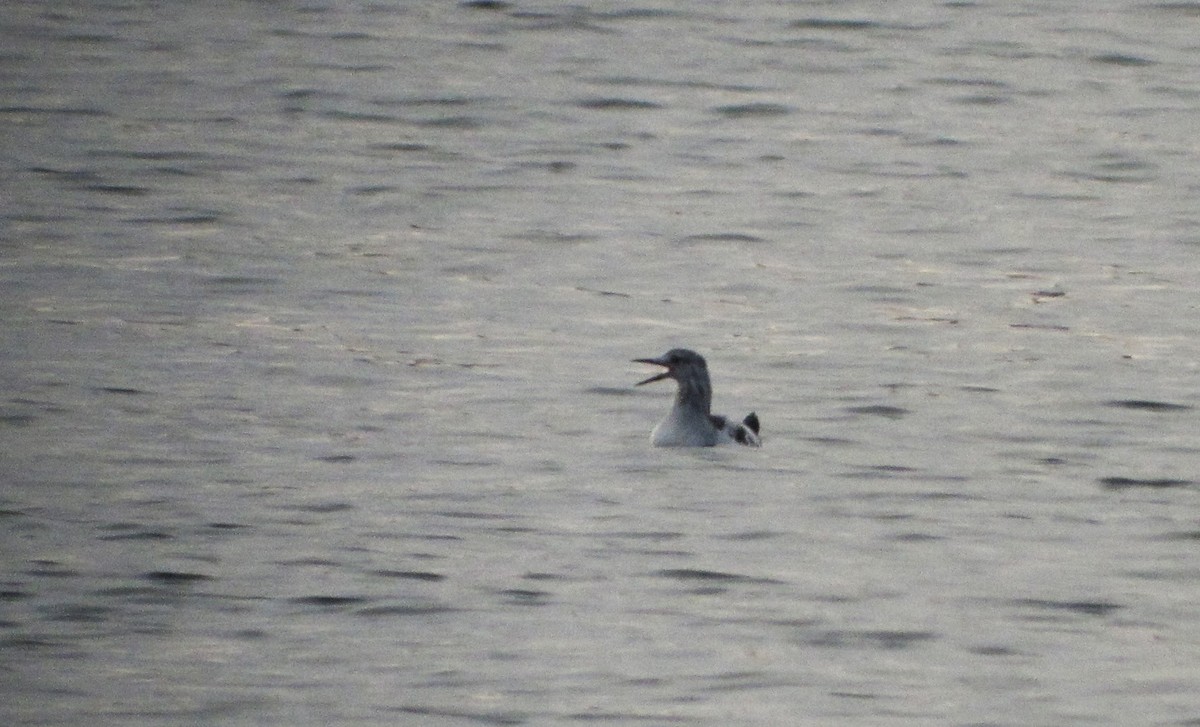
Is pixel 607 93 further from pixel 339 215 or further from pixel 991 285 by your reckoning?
pixel 991 285

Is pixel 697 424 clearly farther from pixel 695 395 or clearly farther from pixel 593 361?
pixel 593 361

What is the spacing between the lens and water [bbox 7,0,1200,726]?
1035 centimetres

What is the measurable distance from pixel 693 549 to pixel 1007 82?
14.6 meters

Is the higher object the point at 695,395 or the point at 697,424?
the point at 695,395

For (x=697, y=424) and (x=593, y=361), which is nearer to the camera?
(x=697, y=424)

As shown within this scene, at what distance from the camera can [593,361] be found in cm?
1630

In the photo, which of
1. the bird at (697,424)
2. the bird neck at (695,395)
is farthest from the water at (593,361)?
the bird neck at (695,395)

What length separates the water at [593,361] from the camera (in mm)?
10352

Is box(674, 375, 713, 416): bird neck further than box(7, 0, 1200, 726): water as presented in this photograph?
Yes

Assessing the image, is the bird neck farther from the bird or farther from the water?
the water

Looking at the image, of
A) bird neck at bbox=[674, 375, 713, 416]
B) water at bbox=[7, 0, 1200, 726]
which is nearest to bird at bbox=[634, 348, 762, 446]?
bird neck at bbox=[674, 375, 713, 416]

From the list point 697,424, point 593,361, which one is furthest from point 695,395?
point 593,361

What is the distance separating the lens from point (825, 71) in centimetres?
2600

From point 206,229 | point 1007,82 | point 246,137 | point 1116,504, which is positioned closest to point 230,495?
point 1116,504
